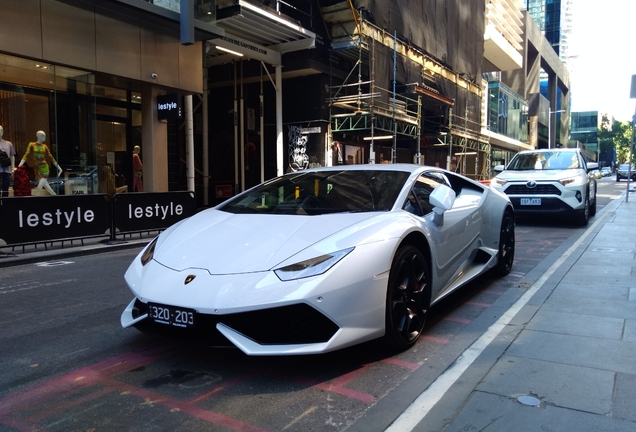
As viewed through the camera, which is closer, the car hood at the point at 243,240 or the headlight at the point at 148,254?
the car hood at the point at 243,240

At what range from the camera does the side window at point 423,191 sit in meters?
4.12

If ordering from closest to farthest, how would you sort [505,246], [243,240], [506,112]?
[243,240], [505,246], [506,112]

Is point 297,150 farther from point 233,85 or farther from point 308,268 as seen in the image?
point 308,268

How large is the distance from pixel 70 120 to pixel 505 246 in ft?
36.3

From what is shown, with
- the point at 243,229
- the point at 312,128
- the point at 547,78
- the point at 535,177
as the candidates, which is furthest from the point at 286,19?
the point at 547,78

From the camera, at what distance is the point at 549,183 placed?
10.4m

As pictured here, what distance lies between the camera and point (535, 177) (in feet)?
34.9

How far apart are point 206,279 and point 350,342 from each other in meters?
0.95

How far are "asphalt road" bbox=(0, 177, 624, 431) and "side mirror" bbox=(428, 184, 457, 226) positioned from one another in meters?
0.90

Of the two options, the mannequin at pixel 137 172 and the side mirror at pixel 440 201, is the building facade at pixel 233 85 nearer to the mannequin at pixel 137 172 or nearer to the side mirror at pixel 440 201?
the mannequin at pixel 137 172

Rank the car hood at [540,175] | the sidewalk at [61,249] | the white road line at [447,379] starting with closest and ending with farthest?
1. the white road line at [447,379]
2. the sidewalk at [61,249]
3. the car hood at [540,175]

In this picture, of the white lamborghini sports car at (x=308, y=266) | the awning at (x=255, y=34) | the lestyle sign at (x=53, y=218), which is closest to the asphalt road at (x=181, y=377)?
the white lamborghini sports car at (x=308, y=266)

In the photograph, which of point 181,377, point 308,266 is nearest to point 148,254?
point 181,377

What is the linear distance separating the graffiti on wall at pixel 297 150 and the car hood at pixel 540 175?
29.5 ft
